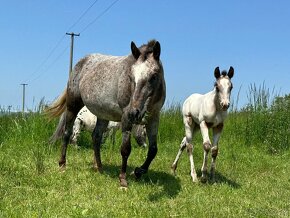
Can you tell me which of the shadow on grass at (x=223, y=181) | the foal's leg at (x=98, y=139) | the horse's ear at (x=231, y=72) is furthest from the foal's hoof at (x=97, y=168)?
the horse's ear at (x=231, y=72)

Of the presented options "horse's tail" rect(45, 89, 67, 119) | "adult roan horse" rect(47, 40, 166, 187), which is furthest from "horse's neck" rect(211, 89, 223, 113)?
"horse's tail" rect(45, 89, 67, 119)

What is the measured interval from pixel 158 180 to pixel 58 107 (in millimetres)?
3448

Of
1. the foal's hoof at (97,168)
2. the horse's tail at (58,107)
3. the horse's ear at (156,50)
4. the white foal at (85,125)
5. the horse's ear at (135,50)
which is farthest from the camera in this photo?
the white foal at (85,125)

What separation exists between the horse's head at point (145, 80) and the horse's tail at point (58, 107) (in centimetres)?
302

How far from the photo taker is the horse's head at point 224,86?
696 cm

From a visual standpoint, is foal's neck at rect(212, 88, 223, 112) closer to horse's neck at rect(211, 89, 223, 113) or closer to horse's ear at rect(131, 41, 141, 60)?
horse's neck at rect(211, 89, 223, 113)

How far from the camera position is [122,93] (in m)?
6.74

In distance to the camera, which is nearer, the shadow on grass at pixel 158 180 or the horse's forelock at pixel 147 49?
the shadow on grass at pixel 158 180

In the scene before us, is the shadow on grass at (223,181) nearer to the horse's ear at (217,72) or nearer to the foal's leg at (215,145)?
the foal's leg at (215,145)

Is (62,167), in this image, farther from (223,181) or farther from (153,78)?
(223,181)

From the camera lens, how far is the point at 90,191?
601cm

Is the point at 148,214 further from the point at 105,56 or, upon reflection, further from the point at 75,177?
the point at 105,56

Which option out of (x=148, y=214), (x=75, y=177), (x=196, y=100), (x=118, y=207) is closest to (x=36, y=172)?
(x=75, y=177)

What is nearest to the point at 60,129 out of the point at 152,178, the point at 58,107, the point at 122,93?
the point at 58,107
